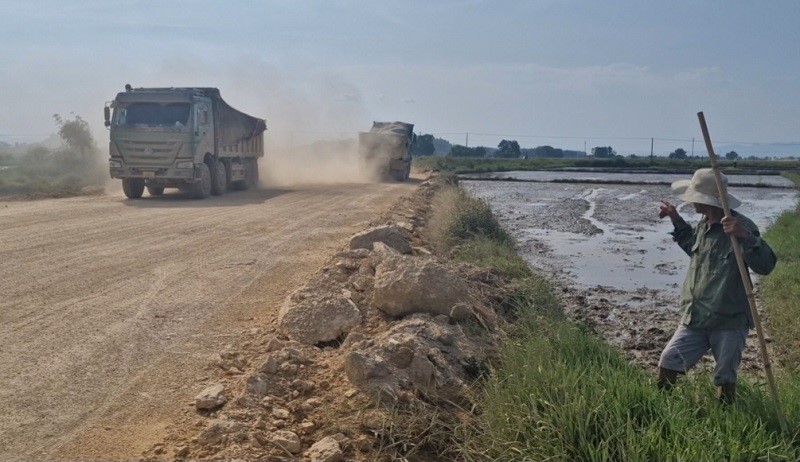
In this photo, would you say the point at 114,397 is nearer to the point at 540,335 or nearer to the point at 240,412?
the point at 240,412

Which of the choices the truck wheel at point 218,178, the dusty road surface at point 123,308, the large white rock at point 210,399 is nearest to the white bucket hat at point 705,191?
the large white rock at point 210,399

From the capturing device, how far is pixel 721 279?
491cm

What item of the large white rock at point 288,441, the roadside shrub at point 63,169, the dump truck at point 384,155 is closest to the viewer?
the large white rock at point 288,441

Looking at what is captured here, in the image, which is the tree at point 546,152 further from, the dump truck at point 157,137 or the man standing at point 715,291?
the man standing at point 715,291

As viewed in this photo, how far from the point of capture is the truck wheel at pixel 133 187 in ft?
67.1

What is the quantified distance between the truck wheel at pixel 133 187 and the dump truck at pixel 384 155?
16185mm

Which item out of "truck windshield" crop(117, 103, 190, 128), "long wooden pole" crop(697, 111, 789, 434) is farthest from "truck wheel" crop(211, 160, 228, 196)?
"long wooden pole" crop(697, 111, 789, 434)

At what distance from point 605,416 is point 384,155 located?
32065mm

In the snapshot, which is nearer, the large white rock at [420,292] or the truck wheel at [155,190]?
the large white rock at [420,292]

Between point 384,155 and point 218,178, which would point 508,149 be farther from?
point 218,178

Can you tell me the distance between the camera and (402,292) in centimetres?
669

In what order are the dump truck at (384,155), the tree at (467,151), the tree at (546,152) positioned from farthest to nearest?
the tree at (546,152), the tree at (467,151), the dump truck at (384,155)

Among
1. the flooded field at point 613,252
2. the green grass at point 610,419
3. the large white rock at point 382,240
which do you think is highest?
the large white rock at point 382,240

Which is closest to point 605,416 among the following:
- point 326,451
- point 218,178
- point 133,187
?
point 326,451
